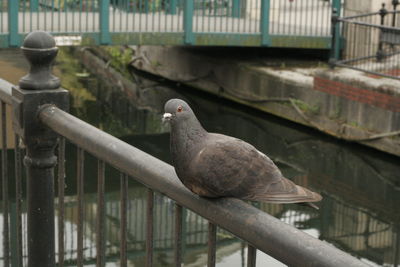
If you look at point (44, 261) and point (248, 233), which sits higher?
point (248, 233)

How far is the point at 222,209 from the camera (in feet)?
6.05

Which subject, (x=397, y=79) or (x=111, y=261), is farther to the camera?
(x=397, y=79)

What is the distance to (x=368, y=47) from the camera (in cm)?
1470

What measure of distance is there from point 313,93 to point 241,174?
37.4 ft

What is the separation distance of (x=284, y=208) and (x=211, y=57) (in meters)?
7.03

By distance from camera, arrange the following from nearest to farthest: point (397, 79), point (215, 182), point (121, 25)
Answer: point (215, 182) → point (397, 79) → point (121, 25)

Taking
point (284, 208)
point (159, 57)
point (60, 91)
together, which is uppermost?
point (60, 91)

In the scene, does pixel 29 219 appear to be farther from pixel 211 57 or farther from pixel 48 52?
pixel 211 57

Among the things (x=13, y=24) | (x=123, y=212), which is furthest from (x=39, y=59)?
(x=13, y=24)

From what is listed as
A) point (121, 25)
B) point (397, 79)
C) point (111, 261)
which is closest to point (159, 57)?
point (121, 25)

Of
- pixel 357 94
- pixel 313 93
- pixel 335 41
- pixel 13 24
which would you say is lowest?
pixel 313 93

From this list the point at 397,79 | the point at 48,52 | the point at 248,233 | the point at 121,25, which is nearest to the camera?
the point at 248,233

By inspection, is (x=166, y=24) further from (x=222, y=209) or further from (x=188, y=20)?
(x=222, y=209)

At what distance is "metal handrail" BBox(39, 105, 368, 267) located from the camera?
60.7 inches
